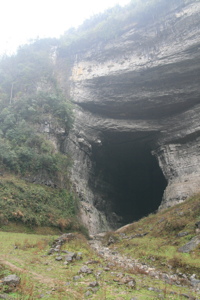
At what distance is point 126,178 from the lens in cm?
3466

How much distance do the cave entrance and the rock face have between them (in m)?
0.14

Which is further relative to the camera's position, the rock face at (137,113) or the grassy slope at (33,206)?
the rock face at (137,113)

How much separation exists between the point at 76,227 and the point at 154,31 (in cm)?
2683

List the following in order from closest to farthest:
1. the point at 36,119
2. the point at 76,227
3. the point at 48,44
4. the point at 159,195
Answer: the point at 76,227 < the point at 36,119 < the point at 159,195 < the point at 48,44

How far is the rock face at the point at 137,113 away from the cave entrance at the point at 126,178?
14 cm

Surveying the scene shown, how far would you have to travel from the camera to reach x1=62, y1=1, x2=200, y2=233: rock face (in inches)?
976

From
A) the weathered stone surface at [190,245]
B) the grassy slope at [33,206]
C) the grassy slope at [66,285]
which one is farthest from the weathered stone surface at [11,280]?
the grassy slope at [33,206]

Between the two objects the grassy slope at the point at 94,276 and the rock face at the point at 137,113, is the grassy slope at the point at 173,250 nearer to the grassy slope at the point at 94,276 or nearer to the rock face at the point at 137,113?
the grassy slope at the point at 94,276

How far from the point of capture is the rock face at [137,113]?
24.8 metres

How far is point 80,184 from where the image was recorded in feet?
81.1

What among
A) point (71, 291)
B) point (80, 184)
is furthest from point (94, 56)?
point (71, 291)

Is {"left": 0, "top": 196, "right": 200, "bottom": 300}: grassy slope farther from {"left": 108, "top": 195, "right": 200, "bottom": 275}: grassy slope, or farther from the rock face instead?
the rock face

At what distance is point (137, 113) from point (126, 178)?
36.5 feet

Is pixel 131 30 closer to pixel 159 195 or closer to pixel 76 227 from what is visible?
pixel 159 195
